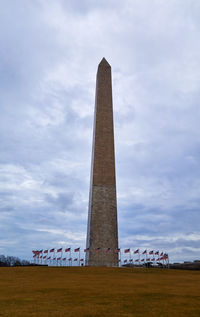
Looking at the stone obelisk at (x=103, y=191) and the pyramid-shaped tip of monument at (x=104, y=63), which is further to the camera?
the pyramid-shaped tip of monument at (x=104, y=63)

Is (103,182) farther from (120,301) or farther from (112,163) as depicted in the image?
(120,301)

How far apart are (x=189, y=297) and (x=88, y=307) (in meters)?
4.64

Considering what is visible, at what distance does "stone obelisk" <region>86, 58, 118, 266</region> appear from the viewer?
3117 cm

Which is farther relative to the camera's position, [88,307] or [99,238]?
[99,238]

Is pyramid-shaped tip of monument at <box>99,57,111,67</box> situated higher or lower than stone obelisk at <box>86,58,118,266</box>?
higher

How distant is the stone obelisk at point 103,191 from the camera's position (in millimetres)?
31172

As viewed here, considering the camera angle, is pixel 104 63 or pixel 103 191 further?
pixel 104 63

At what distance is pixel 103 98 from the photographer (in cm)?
3659

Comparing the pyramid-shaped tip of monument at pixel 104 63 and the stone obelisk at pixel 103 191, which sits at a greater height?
the pyramid-shaped tip of monument at pixel 104 63

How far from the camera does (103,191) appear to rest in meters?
33.1

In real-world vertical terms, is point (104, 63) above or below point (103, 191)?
above

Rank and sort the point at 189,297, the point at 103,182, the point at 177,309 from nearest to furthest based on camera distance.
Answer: the point at 177,309 < the point at 189,297 < the point at 103,182

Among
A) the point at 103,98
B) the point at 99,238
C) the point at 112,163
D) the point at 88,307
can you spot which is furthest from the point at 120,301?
the point at 103,98

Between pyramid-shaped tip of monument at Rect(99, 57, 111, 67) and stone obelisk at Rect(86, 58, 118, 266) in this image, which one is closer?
stone obelisk at Rect(86, 58, 118, 266)
